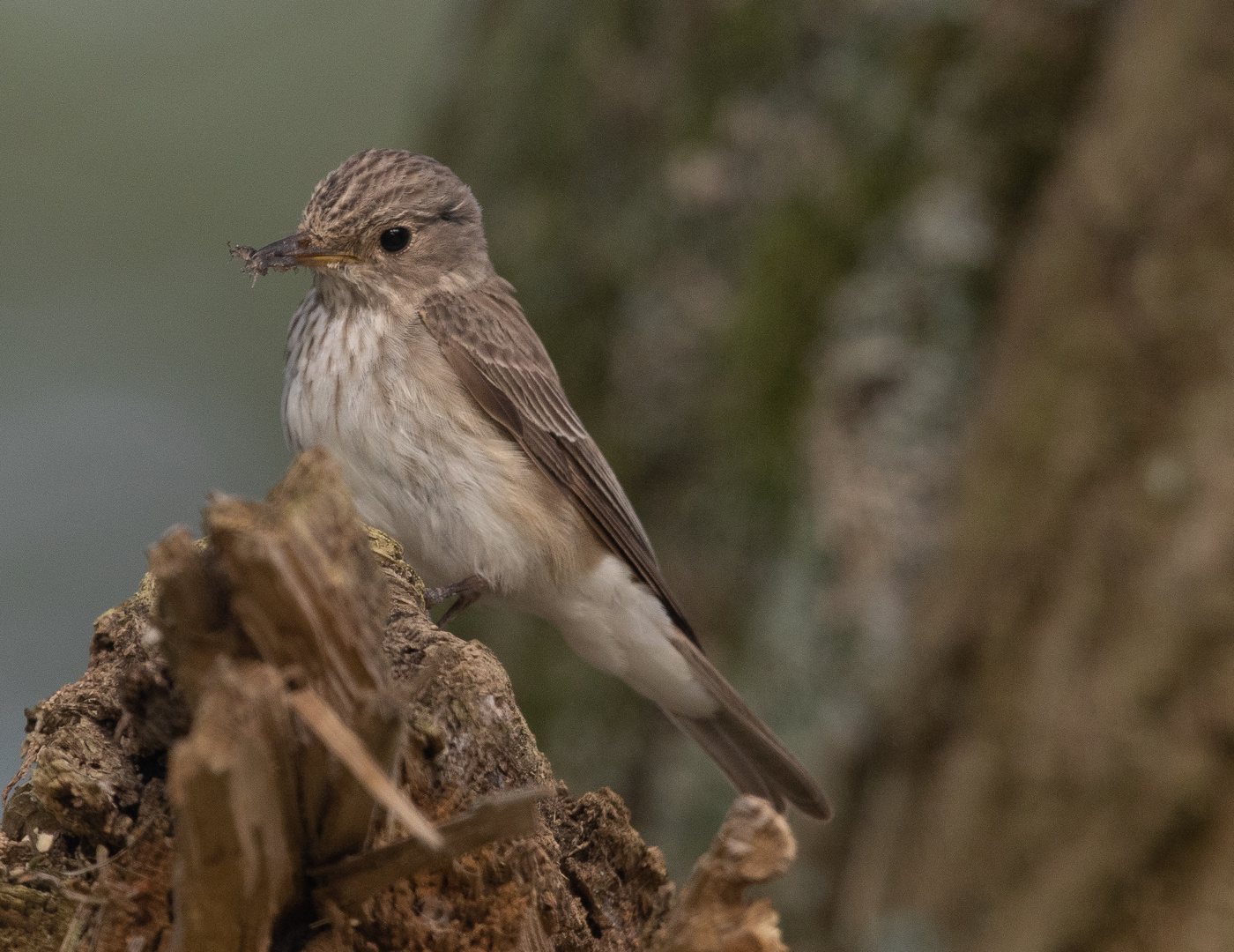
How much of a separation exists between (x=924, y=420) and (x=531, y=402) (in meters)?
1.55

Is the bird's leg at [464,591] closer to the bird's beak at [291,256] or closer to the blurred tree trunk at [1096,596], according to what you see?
the bird's beak at [291,256]

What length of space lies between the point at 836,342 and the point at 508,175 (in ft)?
8.10

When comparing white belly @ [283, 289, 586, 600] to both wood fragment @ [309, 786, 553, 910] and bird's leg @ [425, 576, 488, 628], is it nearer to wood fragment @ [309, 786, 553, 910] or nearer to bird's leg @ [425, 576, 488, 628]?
bird's leg @ [425, 576, 488, 628]

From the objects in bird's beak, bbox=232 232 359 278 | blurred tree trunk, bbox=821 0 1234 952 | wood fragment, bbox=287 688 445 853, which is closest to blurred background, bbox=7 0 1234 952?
blurred tree trunk, bbox=821 0 1234 952

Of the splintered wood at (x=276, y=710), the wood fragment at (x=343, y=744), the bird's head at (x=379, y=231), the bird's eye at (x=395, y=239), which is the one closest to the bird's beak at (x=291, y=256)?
the bird's head at (x=379, y=231)

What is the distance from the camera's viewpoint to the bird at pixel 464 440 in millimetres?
4641

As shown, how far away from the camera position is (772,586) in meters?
5.66

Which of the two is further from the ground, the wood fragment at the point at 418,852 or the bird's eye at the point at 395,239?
the bird's eye at the point at 395,239

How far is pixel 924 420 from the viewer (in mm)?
5477

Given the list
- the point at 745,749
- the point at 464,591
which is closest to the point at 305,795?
the point at 464,591

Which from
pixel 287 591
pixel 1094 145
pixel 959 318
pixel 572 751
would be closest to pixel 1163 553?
pixel 959 318

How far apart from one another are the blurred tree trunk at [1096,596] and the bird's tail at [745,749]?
23.9 inches

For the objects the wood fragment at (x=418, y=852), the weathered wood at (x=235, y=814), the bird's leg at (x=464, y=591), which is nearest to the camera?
the weathered wood at (x=235, y=814)

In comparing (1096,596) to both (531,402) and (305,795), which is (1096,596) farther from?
(305,795)
